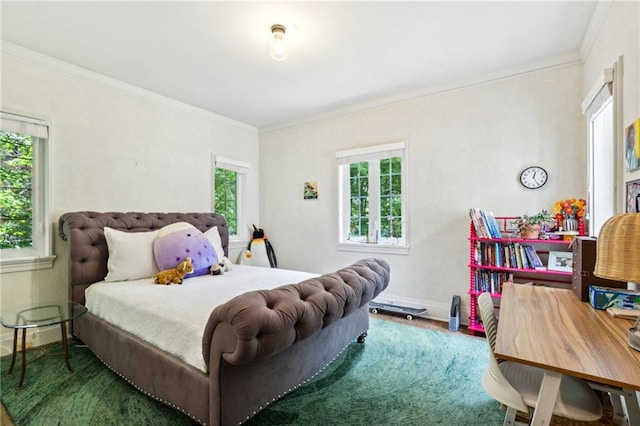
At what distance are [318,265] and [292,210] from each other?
2.92 ft

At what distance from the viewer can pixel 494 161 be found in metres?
2.98

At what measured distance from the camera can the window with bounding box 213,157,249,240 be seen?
13.7ft

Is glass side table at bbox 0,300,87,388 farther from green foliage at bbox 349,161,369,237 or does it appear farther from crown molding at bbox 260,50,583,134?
crown molding at bbox 260,50,583,134

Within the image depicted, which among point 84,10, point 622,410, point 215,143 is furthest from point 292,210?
point 622,410

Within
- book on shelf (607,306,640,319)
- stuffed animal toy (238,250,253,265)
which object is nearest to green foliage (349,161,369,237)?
stuffed animal toy (238,250,253,265)

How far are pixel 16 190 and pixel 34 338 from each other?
126 cm

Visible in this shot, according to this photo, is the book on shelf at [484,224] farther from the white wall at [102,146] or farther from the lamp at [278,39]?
the white wall at [102,146]

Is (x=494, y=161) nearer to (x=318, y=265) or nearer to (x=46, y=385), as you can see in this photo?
(x=318, y=265)

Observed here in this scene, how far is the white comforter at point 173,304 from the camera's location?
5.23 feet

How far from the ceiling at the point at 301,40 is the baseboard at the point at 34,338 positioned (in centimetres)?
236

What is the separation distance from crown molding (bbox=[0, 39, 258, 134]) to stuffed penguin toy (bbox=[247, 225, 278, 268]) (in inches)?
68.9

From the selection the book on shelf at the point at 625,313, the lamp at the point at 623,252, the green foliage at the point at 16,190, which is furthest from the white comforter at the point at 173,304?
the book on shelf at the point at 625,313

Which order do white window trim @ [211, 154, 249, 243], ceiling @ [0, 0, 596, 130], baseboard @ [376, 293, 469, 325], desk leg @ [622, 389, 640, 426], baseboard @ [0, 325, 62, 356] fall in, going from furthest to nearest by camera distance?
white window trim @ [211, 154, 249, 243]
baseboard @ [376, 293, 469, 325]
baseboard @ [0, 325, 62, 356]
ceiling @ [0, 0, 596, 130]
desk leg @ [622, 389, 640, 426]

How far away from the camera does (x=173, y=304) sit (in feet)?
6.13
